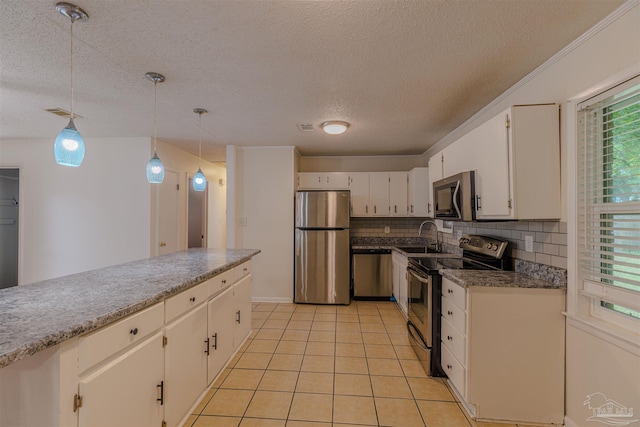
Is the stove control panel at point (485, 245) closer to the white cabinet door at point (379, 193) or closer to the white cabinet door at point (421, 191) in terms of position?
the white cabinet door at point (421, 191)

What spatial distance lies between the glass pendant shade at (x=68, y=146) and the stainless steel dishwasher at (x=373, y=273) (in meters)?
3.48

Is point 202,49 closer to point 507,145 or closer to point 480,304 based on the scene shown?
point 507,145

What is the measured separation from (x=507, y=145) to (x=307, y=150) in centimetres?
316

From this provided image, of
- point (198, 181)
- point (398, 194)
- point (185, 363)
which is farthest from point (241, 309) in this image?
point (398, 194)

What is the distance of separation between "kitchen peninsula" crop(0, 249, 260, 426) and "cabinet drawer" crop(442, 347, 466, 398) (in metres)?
1.79

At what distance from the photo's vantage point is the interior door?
4168 millimetres

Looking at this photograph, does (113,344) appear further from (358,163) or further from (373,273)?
(358,163)

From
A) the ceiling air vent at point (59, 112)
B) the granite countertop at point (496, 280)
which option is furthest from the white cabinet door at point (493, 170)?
the ceiling air vent at point (59, 112)

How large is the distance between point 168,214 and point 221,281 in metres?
2.63

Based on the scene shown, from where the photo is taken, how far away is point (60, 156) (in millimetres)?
1683

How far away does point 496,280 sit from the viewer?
1916 millimetres

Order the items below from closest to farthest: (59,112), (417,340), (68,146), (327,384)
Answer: (68,146)
(327,384)
(417,340)
(59,112)

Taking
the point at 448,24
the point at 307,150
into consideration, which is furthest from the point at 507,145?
the point at 307,150

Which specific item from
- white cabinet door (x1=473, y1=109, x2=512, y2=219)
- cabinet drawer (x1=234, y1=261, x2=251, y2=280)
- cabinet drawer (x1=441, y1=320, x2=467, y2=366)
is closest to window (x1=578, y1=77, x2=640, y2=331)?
white cabinet door (x1=473, y1=109, x2=512, y2=219)
